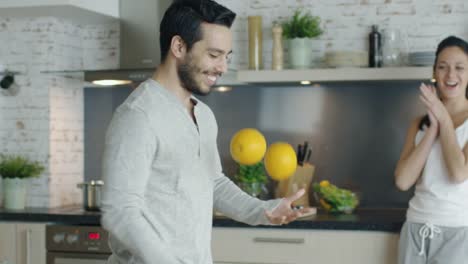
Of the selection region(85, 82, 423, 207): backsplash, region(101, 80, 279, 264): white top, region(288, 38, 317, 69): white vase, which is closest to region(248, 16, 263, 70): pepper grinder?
region(288, 38, 317, 69): white vase

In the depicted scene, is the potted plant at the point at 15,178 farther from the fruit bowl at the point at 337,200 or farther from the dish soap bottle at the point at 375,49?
the dish soap bottle at the point at 375,49

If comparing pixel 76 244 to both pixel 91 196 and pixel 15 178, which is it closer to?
pixel 91 196

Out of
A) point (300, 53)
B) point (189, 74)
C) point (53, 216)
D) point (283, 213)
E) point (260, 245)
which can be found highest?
point (300, 53)

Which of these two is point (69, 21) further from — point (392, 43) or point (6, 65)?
point (392, 43)

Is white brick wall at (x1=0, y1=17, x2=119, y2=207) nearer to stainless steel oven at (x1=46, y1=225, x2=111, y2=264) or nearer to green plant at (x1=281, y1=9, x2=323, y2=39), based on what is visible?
stainless steel oven at (x1=46, y1=225, x2=111, y2=264)

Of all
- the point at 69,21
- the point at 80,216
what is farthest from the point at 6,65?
the point at 80,216

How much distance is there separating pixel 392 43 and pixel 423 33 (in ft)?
0.67

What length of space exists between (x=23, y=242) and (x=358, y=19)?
237 cm

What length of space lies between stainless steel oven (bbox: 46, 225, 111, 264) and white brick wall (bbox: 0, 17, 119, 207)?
18.8 inches

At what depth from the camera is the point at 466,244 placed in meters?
3.47

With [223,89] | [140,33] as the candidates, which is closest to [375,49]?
[223,89]

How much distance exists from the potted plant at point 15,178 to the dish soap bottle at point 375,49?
6.99 feet

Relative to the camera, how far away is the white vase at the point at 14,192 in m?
4.60

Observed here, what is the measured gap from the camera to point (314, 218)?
402 centimetres
